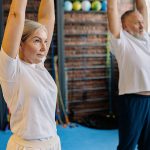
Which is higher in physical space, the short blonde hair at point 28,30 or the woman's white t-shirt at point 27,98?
the short blonde hair at point 28,30

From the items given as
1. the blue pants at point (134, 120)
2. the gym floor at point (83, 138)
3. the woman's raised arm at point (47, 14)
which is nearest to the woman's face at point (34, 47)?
the woman's raised arm at point (47, 14)

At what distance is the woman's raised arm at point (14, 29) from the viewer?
4.32ft

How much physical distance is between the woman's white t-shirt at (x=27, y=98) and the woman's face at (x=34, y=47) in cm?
4

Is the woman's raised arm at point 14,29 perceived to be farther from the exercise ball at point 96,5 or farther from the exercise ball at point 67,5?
the exercise ball at point 96,5

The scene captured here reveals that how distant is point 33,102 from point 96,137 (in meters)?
2.92

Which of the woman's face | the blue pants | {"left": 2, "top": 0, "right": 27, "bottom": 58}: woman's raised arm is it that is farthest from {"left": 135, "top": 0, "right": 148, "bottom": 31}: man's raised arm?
{"left": 2, "top": 0, "right": 27, "bottom": 58}: woman's raised arm

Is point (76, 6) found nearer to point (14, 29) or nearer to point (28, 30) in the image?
point (28, 30)

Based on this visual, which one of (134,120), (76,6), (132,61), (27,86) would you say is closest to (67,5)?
(76,6)

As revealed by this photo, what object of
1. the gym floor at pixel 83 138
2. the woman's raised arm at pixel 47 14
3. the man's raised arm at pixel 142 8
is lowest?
the gym floor at pixel 83 138

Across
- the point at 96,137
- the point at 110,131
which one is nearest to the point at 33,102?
the point at 96,137

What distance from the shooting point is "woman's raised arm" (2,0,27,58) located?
4.32 feet

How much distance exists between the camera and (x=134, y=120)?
7.57 ft

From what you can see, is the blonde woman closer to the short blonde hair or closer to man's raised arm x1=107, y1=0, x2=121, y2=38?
the short blonde hair

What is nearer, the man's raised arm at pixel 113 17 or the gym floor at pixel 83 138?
the man's raised arm at pixel 113 17
